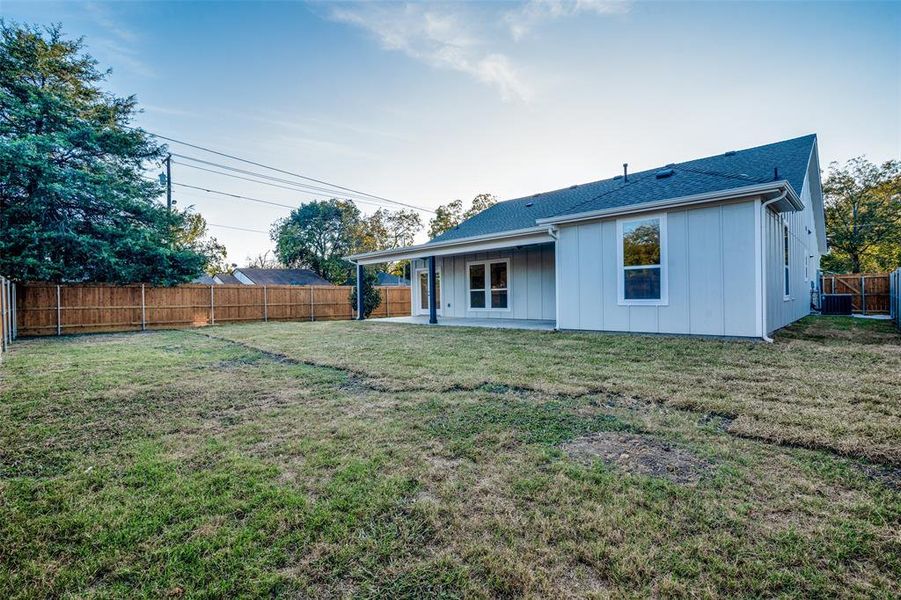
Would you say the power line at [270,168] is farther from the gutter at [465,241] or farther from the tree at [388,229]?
the gutter at [465,241]

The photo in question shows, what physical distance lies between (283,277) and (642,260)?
29775 millimetres

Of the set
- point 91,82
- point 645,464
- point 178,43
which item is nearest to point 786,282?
point 645,464

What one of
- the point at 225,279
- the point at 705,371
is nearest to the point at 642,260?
the point at 705,371

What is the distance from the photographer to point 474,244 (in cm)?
1159

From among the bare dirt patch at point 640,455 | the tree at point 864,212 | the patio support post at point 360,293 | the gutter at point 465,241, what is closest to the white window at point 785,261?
the gutter at point 465,241

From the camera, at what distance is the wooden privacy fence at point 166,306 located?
1195 centimetres

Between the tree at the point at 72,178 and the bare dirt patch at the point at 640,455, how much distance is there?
15.0m

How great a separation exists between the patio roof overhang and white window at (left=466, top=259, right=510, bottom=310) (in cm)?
132

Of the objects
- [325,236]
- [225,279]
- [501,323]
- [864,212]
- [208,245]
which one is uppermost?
[325,236]

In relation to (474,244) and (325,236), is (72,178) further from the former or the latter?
(325,236)

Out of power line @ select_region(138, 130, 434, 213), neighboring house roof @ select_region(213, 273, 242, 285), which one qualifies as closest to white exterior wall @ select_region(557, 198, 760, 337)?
power line @ select_region(138, 130, 434, 213)

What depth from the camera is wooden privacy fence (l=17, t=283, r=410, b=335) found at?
12.0 m

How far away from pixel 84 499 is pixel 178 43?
12317mm

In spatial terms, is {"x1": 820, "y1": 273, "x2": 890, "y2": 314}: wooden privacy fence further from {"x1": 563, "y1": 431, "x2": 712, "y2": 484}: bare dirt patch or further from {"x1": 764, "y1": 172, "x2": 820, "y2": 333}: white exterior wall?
{"x1": 563, "y1": 431, "x2": 712, "y2": 484}: bare dirt patch
